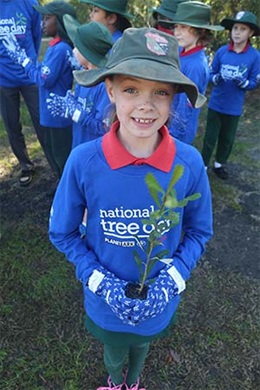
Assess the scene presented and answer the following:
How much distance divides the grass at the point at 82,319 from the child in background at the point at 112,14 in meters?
1.75

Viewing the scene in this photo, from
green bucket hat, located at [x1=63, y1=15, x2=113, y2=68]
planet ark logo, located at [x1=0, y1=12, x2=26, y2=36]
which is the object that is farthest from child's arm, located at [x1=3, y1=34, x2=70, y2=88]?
green bucket hat, located at [x1=63, y1=15, x2=113, y2=68]

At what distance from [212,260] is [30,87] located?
235cm

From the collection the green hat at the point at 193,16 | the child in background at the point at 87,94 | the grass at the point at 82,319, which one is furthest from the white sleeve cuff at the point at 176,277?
the green hat at the point at 193,16

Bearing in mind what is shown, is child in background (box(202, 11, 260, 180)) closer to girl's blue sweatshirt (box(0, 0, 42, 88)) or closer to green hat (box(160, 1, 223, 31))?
green hat (box(160, 1, 223, 31))

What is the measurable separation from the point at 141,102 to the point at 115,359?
130 cm

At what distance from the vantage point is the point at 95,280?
5.01ft

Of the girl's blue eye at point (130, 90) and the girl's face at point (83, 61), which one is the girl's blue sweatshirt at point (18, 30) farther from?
the girl's blue eye at point (130, 90)

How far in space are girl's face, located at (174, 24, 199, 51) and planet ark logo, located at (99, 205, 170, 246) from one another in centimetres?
213

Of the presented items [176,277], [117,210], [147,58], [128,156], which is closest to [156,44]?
[147,58]

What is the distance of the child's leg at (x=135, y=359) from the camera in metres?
1.97

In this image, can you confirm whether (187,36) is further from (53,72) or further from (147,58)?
(147,58)

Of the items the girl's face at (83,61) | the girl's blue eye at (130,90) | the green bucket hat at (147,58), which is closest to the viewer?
the green bucket hat at (147,58)

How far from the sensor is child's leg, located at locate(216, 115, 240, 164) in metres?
4.22

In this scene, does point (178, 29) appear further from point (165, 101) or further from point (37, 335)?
point (37, 335)
